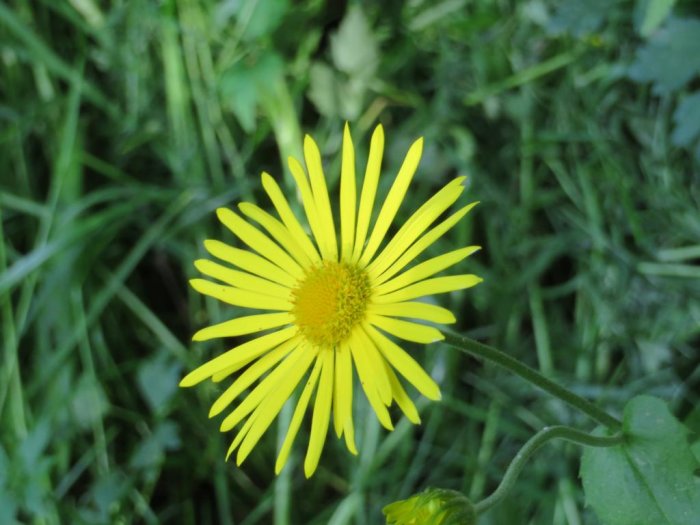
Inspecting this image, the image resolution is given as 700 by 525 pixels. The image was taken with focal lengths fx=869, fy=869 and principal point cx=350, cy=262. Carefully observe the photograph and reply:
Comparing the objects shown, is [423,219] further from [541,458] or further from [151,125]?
[151,125]

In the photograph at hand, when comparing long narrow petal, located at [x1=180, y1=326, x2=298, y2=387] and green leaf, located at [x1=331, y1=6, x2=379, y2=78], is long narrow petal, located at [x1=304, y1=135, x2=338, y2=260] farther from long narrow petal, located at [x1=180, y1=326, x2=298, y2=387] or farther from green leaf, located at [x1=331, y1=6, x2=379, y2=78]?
green leaf, located at [x1=331, y1=6, x2=379, y2=78]

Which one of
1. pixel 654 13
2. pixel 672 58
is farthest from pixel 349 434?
pixel 672 58

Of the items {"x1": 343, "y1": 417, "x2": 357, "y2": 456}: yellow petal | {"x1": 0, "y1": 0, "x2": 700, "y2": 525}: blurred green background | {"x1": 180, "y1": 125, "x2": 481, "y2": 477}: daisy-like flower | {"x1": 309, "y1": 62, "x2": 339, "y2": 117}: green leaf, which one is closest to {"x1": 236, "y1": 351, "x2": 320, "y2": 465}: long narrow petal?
{"x1": 180, "y1": 125, "x2": 481, "y2": 477}: daisy-like flower

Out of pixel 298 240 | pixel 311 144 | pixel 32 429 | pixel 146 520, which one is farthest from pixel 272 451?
pixel 311 144

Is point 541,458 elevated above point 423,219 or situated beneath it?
situated beneath

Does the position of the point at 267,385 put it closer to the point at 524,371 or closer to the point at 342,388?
the point at 342,388
